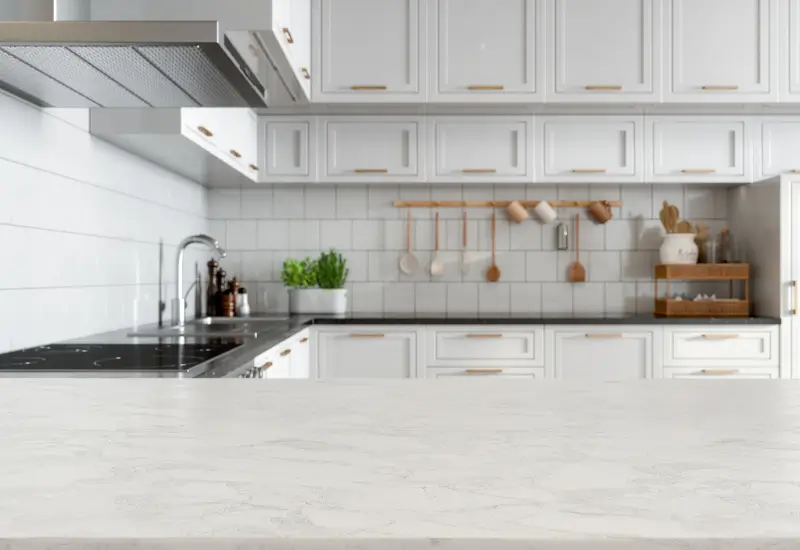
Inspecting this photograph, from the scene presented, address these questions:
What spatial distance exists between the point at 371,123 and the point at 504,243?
99 centimetres

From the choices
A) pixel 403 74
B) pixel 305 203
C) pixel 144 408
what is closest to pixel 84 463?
pixel 144 408

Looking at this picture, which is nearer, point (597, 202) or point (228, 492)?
point (228, 492)

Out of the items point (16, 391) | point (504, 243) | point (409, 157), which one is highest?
point (409, 157)

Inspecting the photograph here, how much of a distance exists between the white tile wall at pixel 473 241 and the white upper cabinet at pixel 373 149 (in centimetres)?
37

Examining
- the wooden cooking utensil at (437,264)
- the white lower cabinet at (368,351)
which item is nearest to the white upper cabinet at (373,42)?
the wooden cooking utensil at (437,264)

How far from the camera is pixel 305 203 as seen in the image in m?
4.39

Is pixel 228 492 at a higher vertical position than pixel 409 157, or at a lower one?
lower

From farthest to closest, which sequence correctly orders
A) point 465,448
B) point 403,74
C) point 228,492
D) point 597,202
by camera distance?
point 597,202
point 403,74
point 465,448
point 228,492

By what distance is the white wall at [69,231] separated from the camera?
2.16 m

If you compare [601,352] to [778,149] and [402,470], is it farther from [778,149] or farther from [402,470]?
[402,470]

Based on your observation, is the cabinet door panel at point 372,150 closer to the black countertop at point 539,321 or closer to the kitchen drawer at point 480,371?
the black countertop at point 539,321

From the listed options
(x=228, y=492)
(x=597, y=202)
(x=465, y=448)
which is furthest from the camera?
(x=597, y=202)

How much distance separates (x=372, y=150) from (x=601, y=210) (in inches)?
50.3

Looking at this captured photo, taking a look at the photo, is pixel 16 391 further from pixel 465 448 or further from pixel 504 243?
pixel 504 243
